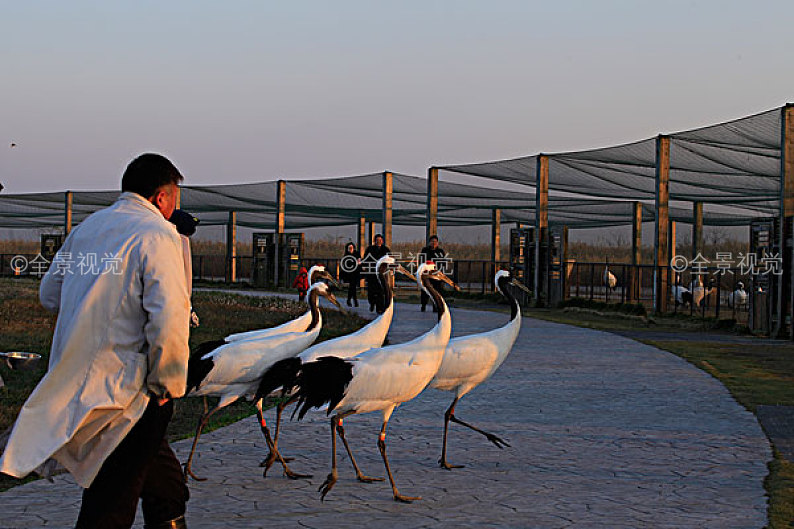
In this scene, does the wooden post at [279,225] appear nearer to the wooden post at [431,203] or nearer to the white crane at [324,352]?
the wooden post at [431,203]

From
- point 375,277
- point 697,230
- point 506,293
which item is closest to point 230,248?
point 375,277

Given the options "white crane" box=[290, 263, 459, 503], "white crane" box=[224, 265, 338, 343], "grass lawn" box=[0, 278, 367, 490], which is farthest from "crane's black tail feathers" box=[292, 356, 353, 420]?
"grass lawn" box=[0, 278, 367, 490]

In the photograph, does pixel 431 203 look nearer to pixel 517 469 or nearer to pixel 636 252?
pixel 636 252

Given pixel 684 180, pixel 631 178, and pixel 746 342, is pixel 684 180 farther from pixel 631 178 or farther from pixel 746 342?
pixel 746 342

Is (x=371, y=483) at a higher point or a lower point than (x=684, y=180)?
lower

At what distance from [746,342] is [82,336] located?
1561 centimetres

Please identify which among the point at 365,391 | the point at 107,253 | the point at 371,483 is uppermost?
the point at 107,253

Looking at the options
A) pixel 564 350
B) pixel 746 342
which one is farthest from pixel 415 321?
pixel 746 342

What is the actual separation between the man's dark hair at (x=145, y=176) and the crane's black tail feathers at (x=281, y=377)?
248 cm

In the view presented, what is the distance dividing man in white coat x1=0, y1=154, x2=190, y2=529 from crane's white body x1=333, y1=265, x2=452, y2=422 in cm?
241

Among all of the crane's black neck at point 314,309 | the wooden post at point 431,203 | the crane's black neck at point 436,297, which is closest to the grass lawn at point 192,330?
the crane's black neck at point 314,309

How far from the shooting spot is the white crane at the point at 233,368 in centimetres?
652

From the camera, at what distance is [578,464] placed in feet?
22.8

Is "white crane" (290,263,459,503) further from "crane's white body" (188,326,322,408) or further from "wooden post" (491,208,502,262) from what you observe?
"wooden post" (491,208,502,262)
